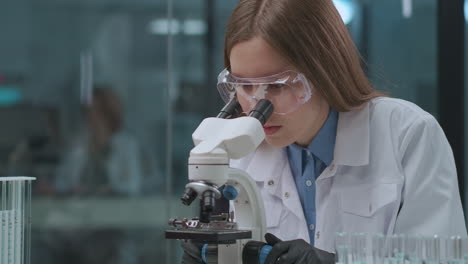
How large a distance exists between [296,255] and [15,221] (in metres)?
0.54

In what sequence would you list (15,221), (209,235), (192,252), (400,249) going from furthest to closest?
1. (192,252)
2. (15,221)
3. (209,235)
4. (400,249)

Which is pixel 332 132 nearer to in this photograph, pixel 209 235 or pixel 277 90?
pixel 277 90

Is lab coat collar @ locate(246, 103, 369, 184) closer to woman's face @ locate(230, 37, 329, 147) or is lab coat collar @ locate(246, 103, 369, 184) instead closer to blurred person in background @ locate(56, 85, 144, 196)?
woman's face @ locate(230, 37, 329, 147)

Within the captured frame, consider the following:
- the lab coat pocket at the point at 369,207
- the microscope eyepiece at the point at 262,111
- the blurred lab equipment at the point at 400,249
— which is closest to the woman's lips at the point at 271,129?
the microscope eyepiece at the point at 262,111

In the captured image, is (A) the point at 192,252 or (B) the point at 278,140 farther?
(B) the point at 278,140

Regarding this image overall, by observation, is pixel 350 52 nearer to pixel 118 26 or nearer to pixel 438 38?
pixel 438 38

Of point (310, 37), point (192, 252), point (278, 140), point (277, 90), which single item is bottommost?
point (192, 252)

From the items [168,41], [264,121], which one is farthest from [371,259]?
[168,41]

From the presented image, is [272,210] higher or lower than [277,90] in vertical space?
lower

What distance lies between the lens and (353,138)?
1.70m

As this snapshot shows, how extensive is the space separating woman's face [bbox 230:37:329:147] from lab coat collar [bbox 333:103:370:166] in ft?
0.17

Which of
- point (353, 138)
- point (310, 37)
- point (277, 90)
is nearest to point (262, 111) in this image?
point (277, 90)

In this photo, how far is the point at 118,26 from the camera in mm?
3965

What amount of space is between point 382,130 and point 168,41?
7.46ft
